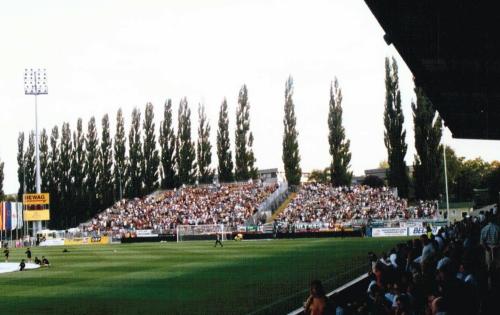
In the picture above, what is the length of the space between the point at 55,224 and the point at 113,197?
34.7 feet

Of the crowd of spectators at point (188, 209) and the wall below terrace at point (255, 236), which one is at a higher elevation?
the crowd of spectators at point (188, 209)

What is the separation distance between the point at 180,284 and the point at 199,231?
4196 centimetres

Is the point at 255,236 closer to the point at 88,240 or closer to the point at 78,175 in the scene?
the point at 88,240

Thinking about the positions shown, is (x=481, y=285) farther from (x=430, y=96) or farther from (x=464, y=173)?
(x=464, y=173)

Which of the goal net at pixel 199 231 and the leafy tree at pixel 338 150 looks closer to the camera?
the goal net at pixel 199 231

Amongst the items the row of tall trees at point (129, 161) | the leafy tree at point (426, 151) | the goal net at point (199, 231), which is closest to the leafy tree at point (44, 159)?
the row of tall trees at point (129, 161)

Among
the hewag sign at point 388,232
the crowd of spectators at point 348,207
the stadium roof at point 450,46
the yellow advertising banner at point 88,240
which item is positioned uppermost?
the stadium roof at point 450,46

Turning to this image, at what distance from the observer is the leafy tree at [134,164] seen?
298ft

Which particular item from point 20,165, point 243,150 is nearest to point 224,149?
point 243,150

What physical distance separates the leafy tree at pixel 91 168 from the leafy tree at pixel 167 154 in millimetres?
11258

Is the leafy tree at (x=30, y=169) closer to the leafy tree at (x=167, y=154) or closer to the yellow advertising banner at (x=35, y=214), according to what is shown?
the leafy tree at (x=167, y=154)

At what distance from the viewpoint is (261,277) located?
2453 centimetres

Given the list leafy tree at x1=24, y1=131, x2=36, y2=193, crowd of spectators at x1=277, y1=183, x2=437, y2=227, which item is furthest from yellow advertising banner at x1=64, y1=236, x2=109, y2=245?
leafy tree at x1=24, y1=131, x2=36, y2=193

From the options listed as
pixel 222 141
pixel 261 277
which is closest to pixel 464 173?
pixel 222 141
